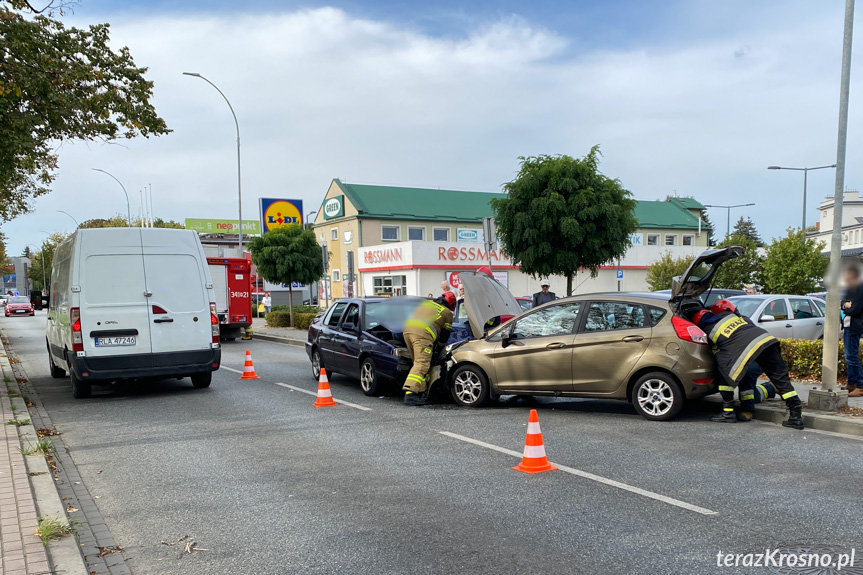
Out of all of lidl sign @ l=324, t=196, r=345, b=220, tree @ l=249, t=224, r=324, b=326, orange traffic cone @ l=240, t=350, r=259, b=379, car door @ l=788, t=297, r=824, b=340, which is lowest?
orange traffic cone @ l=240, t=350, r=259, b=379

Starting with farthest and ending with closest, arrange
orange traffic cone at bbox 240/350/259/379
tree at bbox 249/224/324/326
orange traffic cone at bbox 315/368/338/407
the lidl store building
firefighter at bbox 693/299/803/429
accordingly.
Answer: the lidl store building → tree at bbox 249/224/324/326 → orange traffic cone at bbox 240/350/259/379 → orange traffic cone at bbox 315/368/338/407 → firefighter at bbox 693/299/803/429

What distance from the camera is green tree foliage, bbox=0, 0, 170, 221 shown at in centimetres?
1048

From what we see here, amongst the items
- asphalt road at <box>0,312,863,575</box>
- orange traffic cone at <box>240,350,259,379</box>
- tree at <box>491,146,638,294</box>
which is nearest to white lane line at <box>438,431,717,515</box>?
asphalt road at <box>0,312,863,575</box>

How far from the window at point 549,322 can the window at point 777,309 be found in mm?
7894

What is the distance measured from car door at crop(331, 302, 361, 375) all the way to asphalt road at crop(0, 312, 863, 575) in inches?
86.6

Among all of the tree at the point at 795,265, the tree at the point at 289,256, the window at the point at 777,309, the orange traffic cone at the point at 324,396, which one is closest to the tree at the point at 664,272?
the tree at the point at 795,265

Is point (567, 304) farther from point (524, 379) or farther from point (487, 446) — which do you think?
point (487, 446)

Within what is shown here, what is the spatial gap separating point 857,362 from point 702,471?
192 inches

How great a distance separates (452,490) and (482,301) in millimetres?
5104

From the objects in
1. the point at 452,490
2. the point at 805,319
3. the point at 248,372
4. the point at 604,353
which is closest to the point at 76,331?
the point at 248,372

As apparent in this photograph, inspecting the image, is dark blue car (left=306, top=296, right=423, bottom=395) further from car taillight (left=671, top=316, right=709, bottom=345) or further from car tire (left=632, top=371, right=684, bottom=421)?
car taillight (left=671, top=316, right=709, bottom=345)

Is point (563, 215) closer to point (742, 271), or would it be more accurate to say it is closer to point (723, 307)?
point (723, 307)

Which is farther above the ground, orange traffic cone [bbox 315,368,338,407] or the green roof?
the green roof

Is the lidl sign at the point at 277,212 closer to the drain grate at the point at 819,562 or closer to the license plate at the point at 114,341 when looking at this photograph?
the license plate at the point at 114,341
